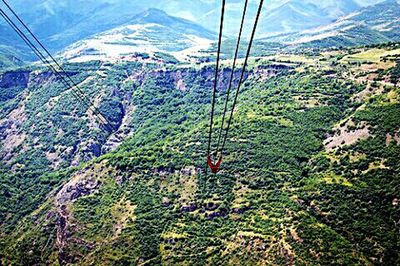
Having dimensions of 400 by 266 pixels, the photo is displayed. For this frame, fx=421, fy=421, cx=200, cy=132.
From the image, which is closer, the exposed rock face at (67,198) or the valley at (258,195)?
the valley at (258,195)

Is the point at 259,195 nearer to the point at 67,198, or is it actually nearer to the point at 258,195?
A: the point at 258,195

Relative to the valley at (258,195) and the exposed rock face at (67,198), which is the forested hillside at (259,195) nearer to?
A: the valley at (258,195)

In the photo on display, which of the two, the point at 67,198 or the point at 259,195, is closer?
the point at 259,195

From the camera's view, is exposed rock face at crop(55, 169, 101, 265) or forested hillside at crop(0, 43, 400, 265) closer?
forested hillside at crop(0, 43, 400, 265)

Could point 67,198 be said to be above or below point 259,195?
below

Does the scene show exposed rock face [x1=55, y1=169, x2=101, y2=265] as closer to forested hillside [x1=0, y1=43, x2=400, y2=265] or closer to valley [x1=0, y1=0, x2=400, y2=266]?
forested hillside [x1=0, y1=43, x2=400, y2=265]

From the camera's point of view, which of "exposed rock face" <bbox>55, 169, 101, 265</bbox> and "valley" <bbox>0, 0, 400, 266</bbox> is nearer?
"valley" <bbox>0, 0, 400, 266</bbox>

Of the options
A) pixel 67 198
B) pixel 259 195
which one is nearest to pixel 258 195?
pixel 259 195

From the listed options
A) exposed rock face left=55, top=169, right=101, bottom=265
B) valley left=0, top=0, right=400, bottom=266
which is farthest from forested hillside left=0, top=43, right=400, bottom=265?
exposed rock face left=55, top=169, right=101, bottom=265

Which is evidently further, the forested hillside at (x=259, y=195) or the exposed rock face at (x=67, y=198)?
the exposed rock face at (x=67, y=198)

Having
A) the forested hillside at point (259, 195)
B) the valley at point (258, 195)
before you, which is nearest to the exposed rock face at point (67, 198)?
the forested hillside at point (259, 195)

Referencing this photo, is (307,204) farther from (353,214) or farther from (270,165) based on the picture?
(270,165)
